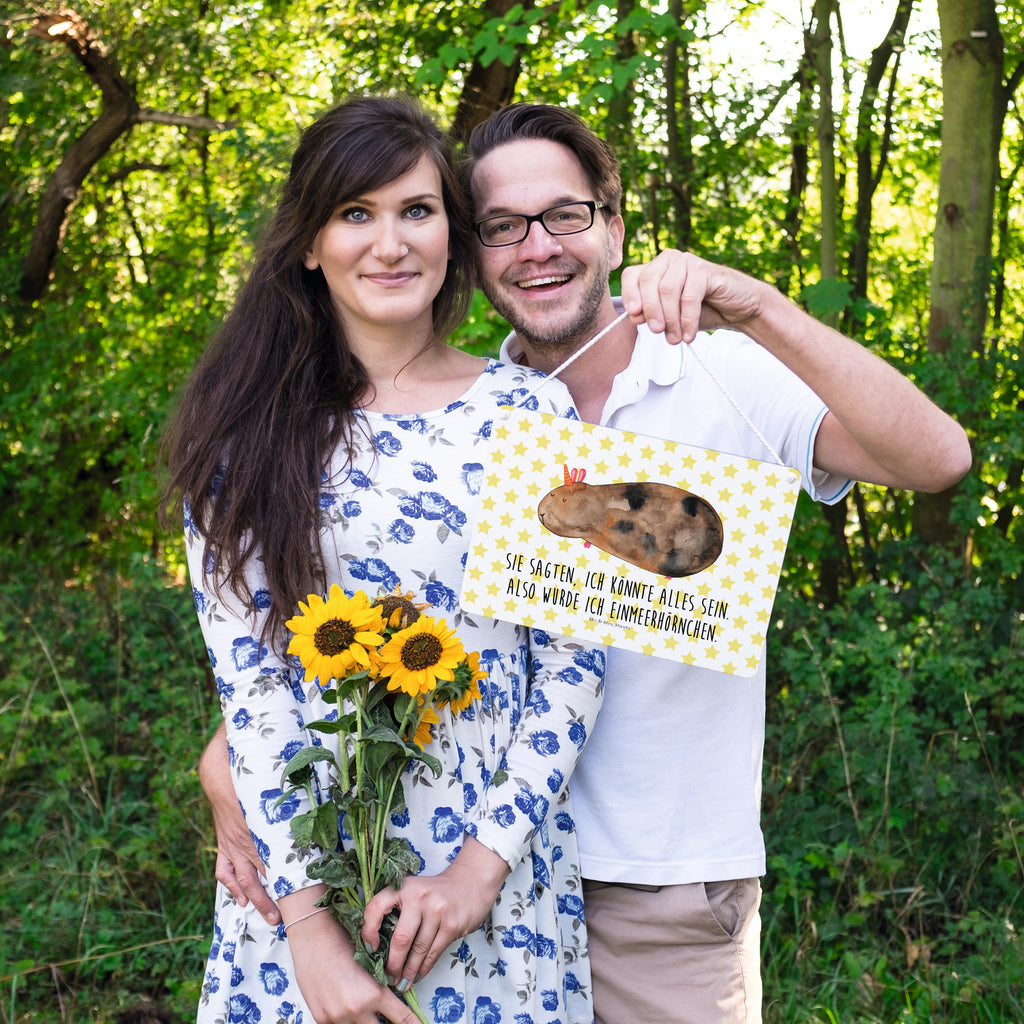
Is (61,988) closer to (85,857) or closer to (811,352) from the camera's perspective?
(85,857)

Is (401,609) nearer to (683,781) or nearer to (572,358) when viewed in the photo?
(572,358)

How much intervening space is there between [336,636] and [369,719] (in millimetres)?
137

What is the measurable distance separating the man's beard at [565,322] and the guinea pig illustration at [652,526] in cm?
64

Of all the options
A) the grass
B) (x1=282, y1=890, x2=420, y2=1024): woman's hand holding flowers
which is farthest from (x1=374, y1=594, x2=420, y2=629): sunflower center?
the grass

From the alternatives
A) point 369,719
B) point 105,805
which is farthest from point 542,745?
point 105,805

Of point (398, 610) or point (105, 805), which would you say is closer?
point (398, 610)

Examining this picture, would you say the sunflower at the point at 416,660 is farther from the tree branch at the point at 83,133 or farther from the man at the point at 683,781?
the tree branch at the point at 83,133

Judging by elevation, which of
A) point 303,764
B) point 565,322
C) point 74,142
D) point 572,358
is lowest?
point 303,764

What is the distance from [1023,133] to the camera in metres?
5.92

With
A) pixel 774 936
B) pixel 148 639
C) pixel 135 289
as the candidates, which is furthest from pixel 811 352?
pixel 135 289

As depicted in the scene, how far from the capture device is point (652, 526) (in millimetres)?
1571

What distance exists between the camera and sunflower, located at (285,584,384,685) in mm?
1500

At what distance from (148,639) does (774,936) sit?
3099mm

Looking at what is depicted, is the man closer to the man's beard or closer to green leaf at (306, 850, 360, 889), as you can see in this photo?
the man's beard
